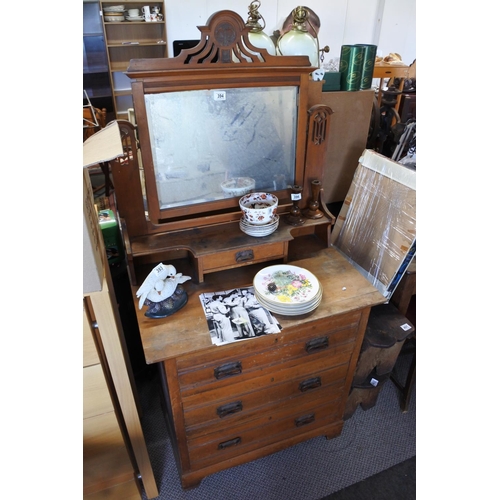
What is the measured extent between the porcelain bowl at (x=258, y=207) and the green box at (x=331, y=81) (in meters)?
0.58

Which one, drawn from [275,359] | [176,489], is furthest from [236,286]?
[176,489]

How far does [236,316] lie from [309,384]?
420 mm

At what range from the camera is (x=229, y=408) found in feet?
3.89

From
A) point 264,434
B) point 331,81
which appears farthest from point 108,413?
point 331,81

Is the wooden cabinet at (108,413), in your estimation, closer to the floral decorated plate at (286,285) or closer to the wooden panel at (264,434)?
the wooden panel at (264,434)

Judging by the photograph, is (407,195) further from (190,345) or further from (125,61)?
(125,61)

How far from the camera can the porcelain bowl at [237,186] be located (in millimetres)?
1210

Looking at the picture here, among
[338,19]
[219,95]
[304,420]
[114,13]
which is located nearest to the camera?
[219,95]

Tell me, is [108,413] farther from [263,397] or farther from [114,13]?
[114,13]

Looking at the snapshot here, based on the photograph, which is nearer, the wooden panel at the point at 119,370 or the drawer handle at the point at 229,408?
the wooden panel at the point at 119,370

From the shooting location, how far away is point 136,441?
46.5 inches

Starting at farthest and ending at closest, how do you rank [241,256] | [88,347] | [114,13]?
1. [114,13]
2. [241,256]
3. [88,347]

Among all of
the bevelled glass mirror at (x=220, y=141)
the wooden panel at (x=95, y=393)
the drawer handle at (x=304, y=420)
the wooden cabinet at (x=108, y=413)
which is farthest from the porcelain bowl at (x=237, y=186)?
the drawer handle at (x=304, y=420)
